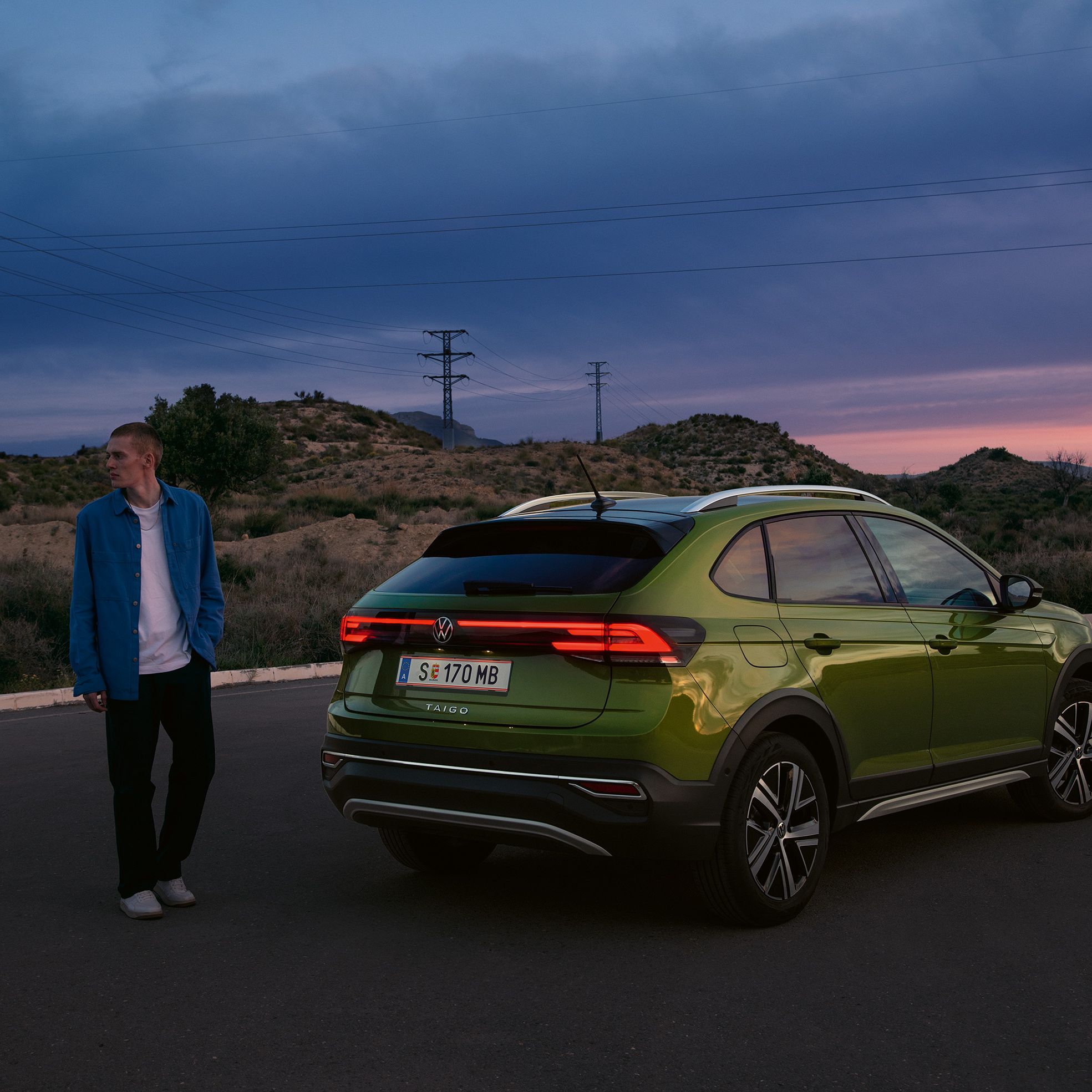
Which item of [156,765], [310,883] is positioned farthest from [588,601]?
[156,765]

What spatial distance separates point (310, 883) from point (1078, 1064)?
342 cm

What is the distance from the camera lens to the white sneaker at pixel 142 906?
538cm

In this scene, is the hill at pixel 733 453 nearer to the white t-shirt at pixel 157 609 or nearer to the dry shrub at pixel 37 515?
the dry shrub at pixel 37 515

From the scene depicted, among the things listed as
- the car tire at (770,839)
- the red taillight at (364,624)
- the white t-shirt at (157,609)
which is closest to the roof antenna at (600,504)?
the red taillight at (364,624)

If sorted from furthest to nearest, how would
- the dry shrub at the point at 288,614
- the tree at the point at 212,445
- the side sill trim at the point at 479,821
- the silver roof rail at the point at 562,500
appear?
1. the tree at the point at 212,445
2. the dry shrub at the point at 288,614
3. the silver roof rail at the point at 562,500
4. the side sill trim at the point at 479,821

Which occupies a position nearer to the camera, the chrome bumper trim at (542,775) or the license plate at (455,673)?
the chrome bumper trim at (542,775)

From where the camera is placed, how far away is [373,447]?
9262 centimetres

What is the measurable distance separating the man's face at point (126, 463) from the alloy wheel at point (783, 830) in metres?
2.92

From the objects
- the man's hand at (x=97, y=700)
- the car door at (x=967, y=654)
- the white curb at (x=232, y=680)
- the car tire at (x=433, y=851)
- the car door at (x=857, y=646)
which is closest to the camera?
the man's hand at (x=97, y=700)

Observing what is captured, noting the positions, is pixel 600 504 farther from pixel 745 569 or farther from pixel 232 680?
pixel 232 680

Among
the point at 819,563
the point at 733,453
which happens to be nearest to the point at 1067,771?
the point at 819,563

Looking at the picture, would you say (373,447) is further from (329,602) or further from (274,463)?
(329,602)

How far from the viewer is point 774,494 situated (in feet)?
19.8

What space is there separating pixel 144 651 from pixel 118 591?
28 cm
